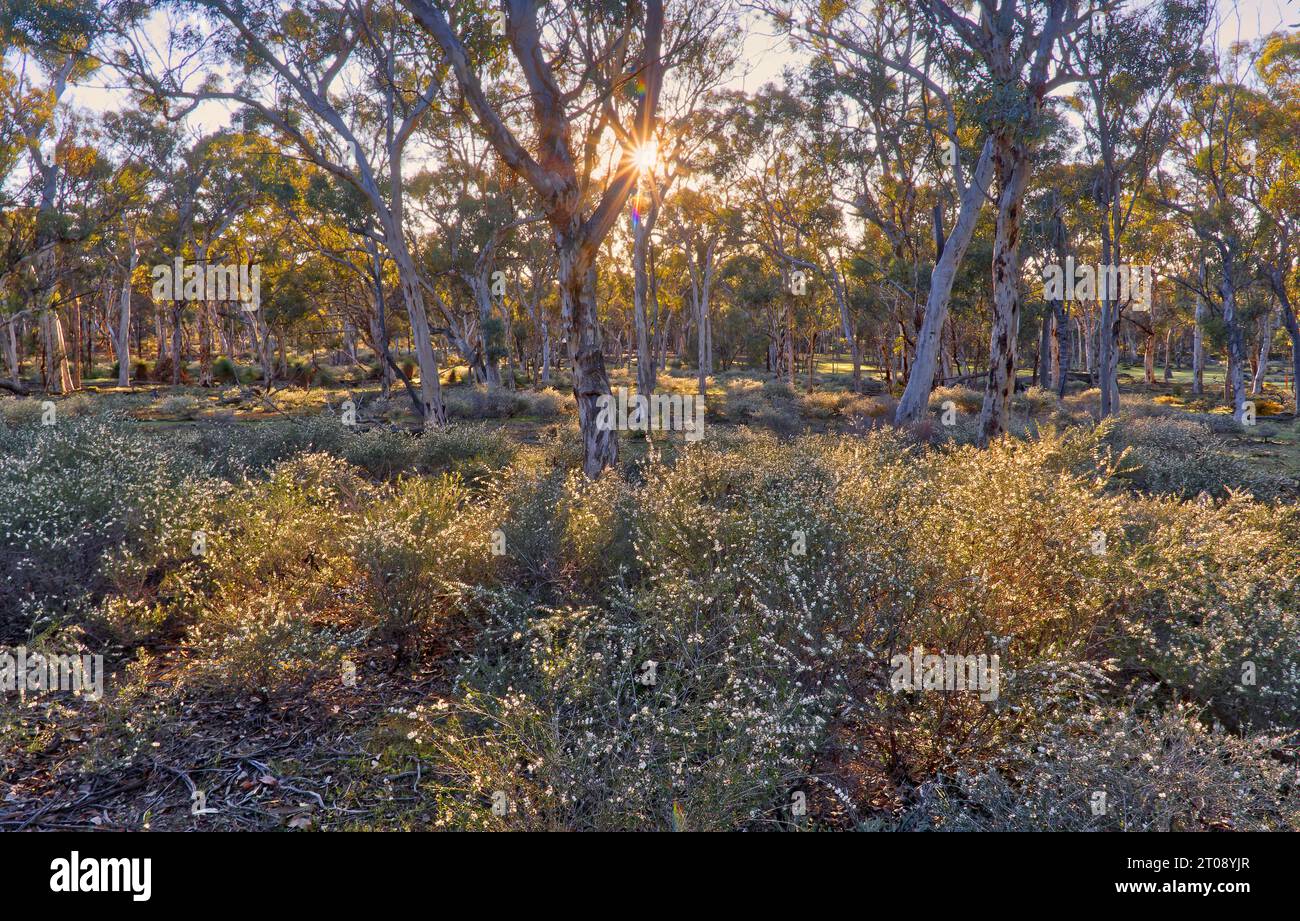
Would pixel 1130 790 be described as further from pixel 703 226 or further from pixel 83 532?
pixel 703 226

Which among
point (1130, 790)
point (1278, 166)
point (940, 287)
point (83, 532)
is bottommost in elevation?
point (1130, 790)

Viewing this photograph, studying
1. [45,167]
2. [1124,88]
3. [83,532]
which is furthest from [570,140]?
[45,167]

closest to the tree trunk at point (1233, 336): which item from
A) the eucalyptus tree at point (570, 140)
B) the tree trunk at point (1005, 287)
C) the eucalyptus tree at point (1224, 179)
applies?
the eucalyptus tree at point (1224, 179)

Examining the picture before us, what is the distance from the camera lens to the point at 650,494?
615 cm

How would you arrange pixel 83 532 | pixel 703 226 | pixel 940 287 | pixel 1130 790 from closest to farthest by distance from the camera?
pixel 1130 790, pixel 83 532, pixel 940 287, pixel 703 226

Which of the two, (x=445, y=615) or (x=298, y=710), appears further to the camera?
(x=445, y=615)

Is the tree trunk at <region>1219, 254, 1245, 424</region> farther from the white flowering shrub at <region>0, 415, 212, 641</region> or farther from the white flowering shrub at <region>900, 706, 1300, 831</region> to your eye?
the white flowering shrub at <region>0, 415, 212, 641</region>

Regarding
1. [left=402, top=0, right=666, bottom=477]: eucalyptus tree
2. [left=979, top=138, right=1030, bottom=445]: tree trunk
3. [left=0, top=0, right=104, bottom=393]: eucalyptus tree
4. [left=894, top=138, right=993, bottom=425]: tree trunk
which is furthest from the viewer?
[left=0, top=0, right=104, bottom=393]: eucalyptus tree

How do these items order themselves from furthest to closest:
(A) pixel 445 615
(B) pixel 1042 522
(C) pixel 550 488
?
1. (C) pixel 550 488
2. (A) pixel 445 615
3. (B) pixel 1042 522

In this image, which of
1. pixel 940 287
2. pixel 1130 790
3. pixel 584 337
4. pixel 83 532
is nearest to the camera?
pixel 1130 790

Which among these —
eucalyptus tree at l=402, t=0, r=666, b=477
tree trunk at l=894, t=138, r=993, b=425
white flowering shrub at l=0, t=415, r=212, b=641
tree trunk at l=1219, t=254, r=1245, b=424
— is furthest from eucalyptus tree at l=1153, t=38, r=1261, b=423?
white flowering shrub at l=0, t=415, r=212, b=641
